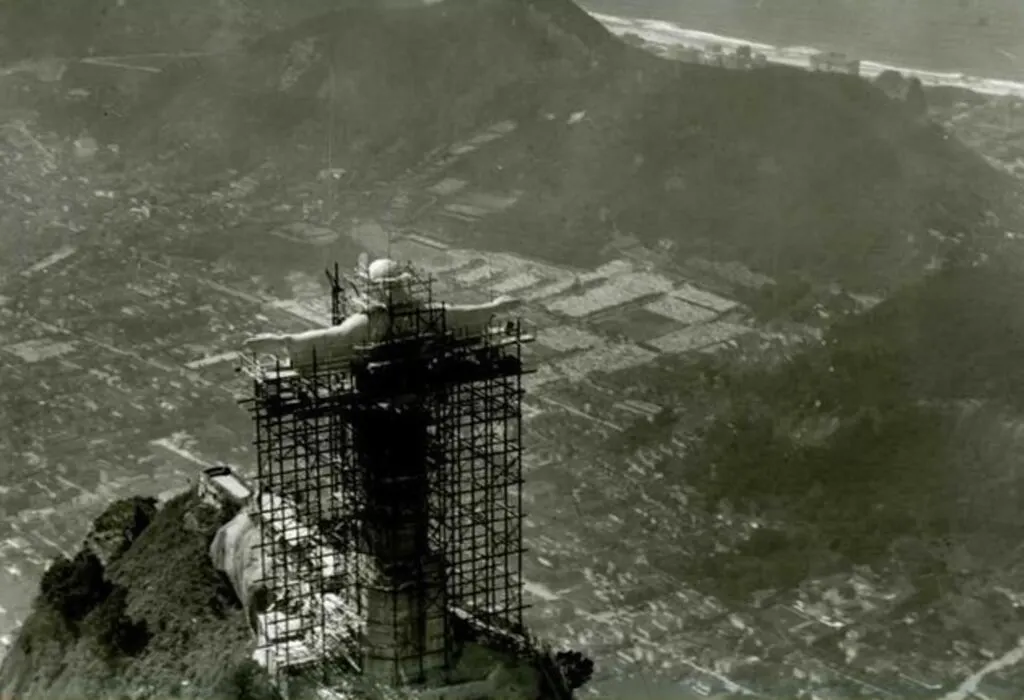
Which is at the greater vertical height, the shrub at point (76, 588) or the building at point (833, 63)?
the building at point (833, 63)

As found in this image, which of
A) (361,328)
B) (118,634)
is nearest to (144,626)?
(118,634)

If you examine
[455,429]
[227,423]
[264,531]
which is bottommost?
[227,423]

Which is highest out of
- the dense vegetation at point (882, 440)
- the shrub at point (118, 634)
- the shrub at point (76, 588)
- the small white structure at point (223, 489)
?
the small white structure at point (223, 489)

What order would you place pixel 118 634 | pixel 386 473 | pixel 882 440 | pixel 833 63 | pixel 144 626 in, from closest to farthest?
pixel 386 473 < pixel 118 634 < pixel 144 626 < pixel 882 440 < pixel 833 63

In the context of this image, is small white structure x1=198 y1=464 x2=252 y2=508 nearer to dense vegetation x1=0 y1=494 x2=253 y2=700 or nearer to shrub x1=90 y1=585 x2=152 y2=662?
dense vegetation x1=0 y1=494 x2=253 y2=700

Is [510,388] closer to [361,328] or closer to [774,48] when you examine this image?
[361,328]

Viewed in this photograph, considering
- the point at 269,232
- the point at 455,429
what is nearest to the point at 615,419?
the point at 269,232

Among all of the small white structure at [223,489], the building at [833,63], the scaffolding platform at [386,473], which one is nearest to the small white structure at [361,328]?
the scaffolding platform at [386,473]

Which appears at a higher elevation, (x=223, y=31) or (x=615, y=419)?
(x=223, y=31)

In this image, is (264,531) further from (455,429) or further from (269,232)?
(269,232)

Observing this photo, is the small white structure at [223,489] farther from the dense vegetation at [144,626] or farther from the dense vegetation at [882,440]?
the dense vegetation at [882,440]

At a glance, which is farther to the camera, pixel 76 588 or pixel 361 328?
pixel 76 588
